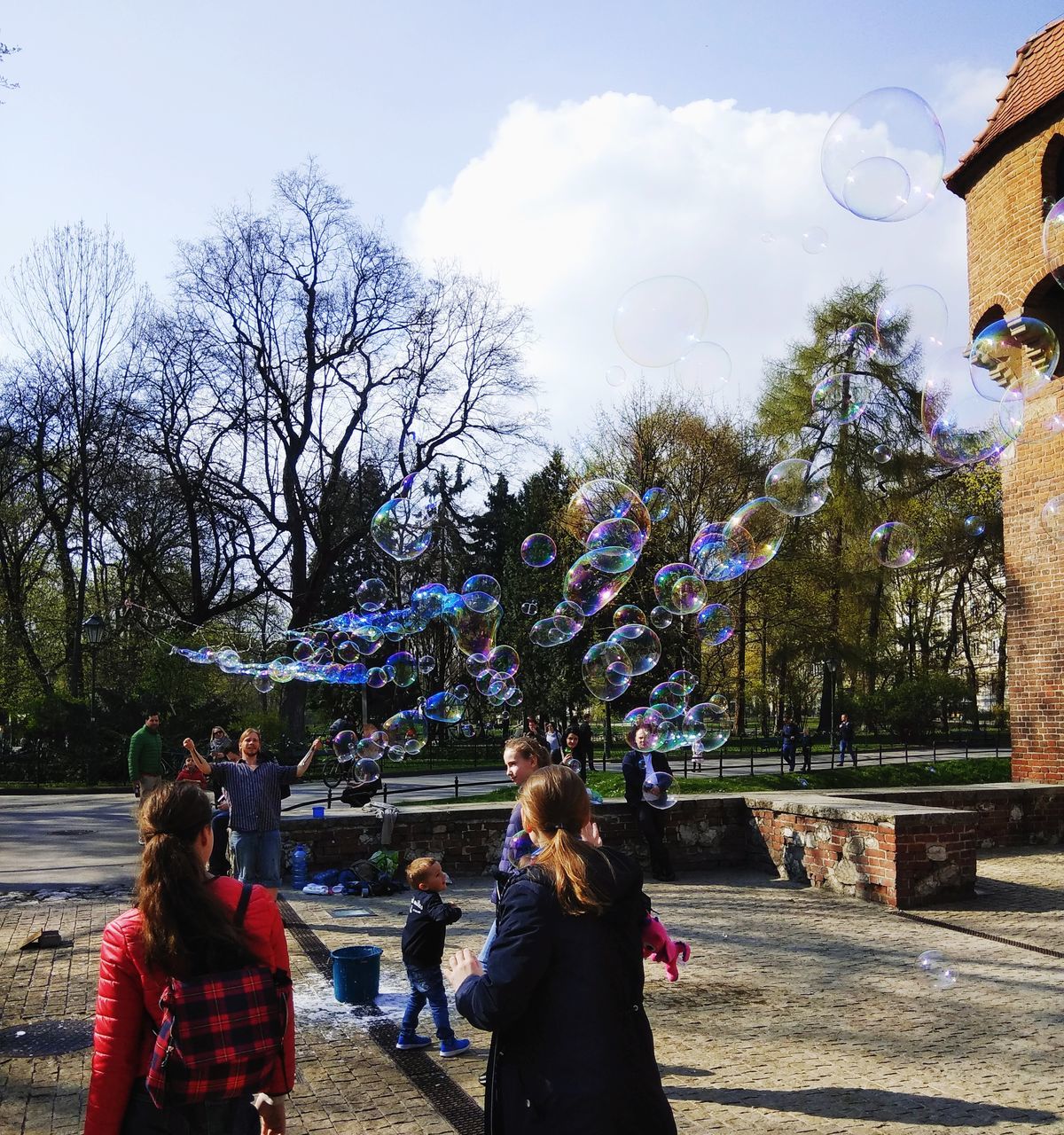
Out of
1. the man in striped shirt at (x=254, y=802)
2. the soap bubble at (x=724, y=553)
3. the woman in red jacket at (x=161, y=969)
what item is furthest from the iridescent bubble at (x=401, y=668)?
the woman in red jacket at (x=161, y=969)

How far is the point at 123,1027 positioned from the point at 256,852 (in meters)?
5.67

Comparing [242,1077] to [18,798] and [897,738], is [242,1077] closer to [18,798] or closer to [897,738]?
[18,798]

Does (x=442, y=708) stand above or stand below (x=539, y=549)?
below

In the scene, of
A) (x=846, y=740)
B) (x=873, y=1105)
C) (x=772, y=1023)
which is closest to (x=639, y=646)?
(x=772, y=1023)

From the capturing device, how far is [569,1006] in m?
2.42

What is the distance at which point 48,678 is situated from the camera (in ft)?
107

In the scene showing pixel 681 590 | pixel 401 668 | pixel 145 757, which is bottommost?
pixel 145 757

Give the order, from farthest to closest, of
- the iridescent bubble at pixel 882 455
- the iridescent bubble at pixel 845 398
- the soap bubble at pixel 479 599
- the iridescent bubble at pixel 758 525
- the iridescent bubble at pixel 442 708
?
the iridescent bubble at pixel 845 398
the iridescent bubble at pixel 882 455
the soap bubble at pixel 479 599
the iridescent bubble at pixel 442 708
the iridescent bubble at pixel 758 525

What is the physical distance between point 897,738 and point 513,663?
23368 mm

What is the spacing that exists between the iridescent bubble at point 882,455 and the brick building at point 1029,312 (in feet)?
48.6

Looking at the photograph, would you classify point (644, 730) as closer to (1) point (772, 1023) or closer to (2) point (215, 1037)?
(1) point (772, 1023)

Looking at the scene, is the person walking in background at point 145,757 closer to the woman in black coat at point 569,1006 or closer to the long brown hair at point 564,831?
the long brown hair at point 564,831

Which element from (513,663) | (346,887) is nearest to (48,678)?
(513,663)

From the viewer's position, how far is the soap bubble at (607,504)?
10766 millimetres
